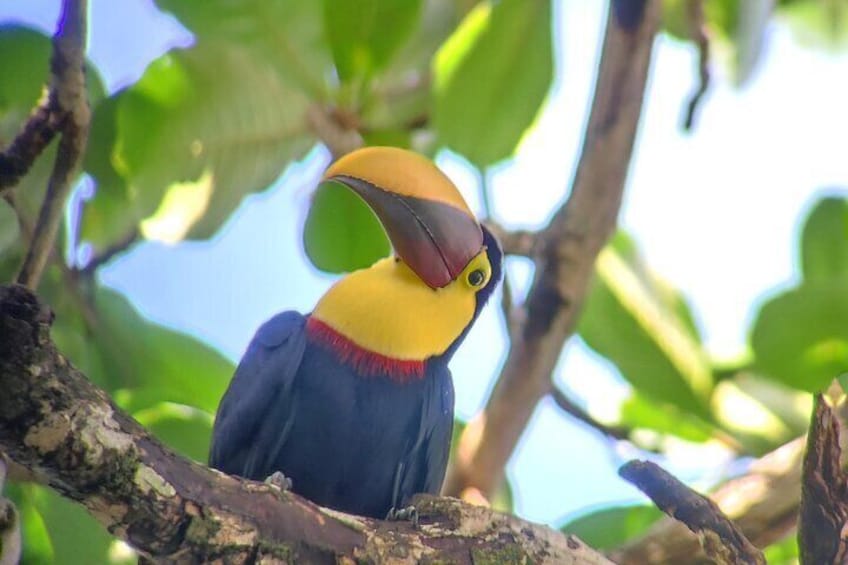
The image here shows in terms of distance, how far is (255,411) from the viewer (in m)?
3.31

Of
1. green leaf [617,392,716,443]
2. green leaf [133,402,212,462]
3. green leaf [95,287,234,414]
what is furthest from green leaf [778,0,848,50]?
green leaf [133,402,212,462]

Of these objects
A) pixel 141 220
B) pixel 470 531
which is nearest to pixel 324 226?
pixel 141 220

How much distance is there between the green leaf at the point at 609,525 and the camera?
13.7ft

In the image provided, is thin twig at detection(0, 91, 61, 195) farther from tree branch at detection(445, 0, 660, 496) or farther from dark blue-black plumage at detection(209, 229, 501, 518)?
tree branch at detection(445, 0, 660, 496)

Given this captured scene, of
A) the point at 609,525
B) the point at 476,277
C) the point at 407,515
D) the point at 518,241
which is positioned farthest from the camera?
the point at 609,525

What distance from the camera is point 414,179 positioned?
11.0ft

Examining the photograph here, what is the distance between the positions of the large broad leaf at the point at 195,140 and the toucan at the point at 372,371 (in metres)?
0.79

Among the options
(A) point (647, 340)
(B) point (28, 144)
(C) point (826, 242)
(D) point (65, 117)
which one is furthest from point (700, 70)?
(B) point (28, 144)

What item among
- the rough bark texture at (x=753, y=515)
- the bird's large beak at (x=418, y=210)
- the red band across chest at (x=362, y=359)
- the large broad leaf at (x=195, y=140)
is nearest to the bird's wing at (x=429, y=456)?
the red band across chest at (x=362, y=359)

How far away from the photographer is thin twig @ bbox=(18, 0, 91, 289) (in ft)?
9.21

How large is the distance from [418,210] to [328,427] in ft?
2.29

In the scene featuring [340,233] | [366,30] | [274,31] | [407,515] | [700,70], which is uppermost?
[700,70]

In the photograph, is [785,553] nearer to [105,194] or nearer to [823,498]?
[823,498]

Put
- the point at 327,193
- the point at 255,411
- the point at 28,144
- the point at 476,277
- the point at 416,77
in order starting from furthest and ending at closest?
1. the point at 416,77
2. the point at 327,193
3. the point at 476,277
4. the point at 255,411
5. the point at 28,144
